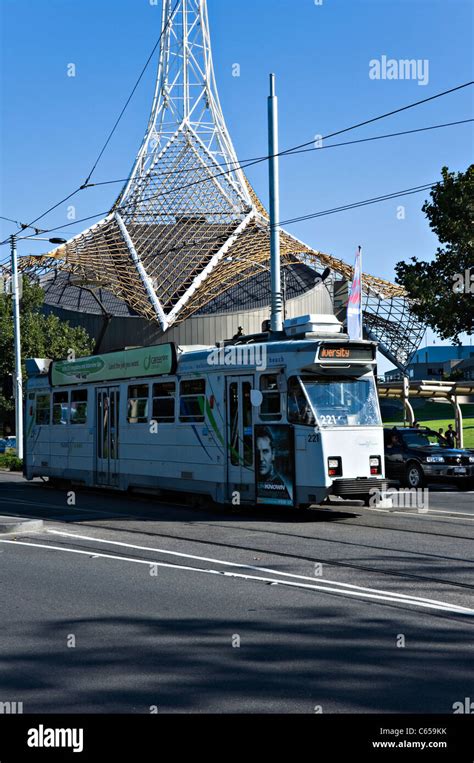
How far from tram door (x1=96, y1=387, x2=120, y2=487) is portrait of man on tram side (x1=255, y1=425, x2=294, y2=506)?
5.51m

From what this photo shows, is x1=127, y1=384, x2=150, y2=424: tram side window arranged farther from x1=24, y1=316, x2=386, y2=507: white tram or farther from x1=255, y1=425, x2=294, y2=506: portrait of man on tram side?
x1=255, y1=425, x2=294, y2=506: portrait of man on tram side

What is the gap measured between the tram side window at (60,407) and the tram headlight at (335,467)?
986 centimetres

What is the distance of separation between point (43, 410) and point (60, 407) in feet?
4.50

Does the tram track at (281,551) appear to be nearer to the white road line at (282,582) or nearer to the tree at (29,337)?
the white road line at (282,582)

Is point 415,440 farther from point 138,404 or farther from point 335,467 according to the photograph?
point 335,467

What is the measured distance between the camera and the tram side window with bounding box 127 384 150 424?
1972cm

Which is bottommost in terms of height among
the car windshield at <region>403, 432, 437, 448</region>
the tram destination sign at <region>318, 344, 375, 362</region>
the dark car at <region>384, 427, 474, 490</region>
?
the dark car at <region>384, 427, 474, 490</region>

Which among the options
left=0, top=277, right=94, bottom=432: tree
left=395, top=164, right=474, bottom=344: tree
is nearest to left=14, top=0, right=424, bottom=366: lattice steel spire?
left=0, top=277, right=94, bottom=432: tree

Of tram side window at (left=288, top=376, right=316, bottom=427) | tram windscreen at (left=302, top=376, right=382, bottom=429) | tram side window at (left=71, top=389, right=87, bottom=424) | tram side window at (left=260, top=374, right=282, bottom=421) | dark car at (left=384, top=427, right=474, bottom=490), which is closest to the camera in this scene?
tram side window at (left=288, top=376, right=316, bottom=427)

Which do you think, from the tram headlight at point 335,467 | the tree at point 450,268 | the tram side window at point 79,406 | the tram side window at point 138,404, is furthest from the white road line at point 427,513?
the tree at point 450,268

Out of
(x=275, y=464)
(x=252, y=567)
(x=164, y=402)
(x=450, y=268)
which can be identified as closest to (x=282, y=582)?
(x=252, y=567)

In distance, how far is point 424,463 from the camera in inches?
942
